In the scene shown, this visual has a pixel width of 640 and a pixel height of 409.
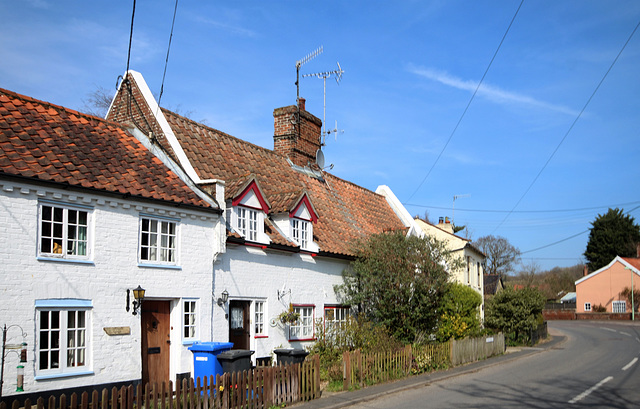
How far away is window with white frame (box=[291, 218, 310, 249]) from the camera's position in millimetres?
18406

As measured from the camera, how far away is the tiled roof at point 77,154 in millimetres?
11977

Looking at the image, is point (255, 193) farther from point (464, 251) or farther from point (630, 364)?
point (464, 251)

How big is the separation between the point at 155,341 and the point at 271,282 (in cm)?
424

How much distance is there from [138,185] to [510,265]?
7408cm

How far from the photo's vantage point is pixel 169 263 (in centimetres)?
1401

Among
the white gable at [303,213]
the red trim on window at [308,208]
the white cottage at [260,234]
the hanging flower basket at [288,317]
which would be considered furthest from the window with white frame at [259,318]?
the white gable at [303,213]

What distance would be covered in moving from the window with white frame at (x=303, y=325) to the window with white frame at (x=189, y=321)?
13.5ft

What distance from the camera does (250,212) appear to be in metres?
16.6

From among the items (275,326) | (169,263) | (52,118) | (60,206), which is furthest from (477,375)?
(52,118)

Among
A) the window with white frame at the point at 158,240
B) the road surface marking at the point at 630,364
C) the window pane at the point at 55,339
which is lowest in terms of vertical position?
the road surface marking at the point at 630,364

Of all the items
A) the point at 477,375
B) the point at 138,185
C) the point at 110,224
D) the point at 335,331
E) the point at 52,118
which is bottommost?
the point at 477,375

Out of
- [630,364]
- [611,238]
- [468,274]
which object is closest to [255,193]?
[630,364]

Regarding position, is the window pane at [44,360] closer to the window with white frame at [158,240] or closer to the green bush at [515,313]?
the window with white frame at [158,240]

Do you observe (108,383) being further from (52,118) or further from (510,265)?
(510,265)
